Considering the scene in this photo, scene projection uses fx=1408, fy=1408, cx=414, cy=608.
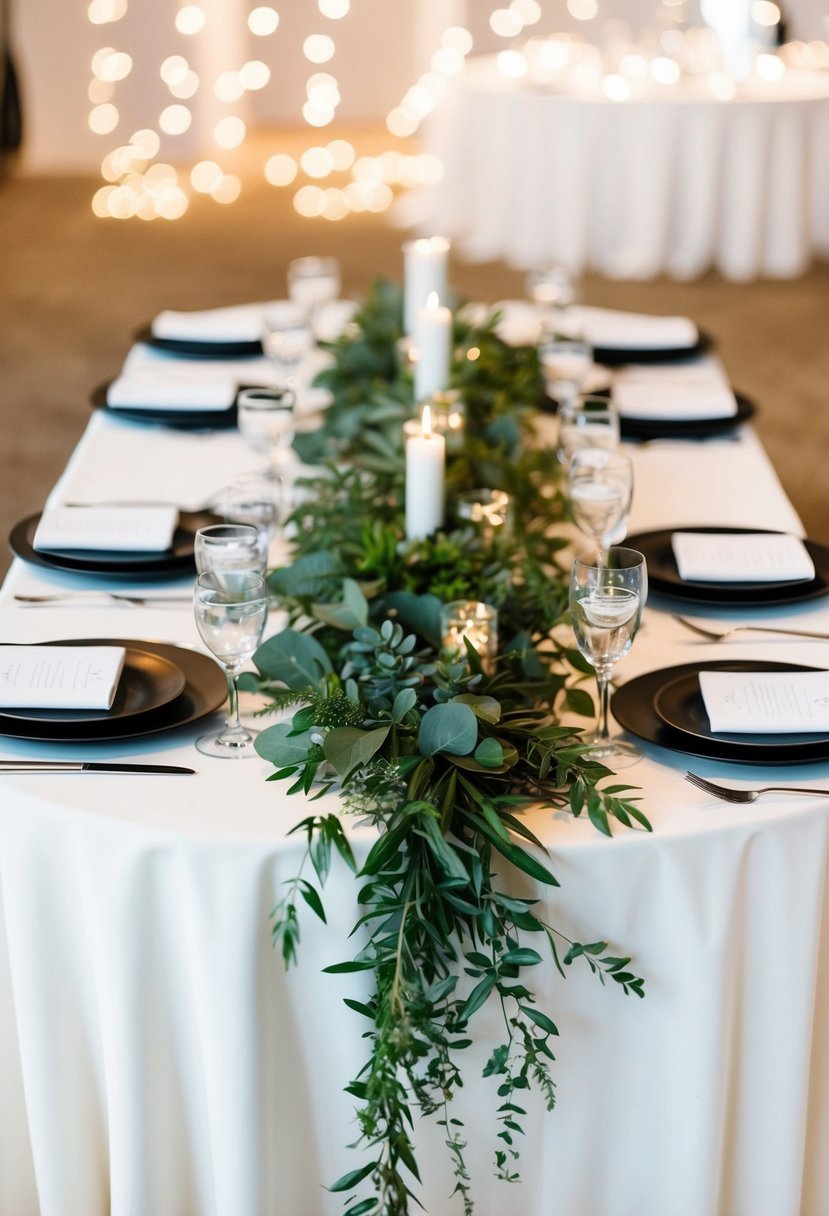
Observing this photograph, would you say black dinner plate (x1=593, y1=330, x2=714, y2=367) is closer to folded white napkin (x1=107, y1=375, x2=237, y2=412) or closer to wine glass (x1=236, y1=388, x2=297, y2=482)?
folded white napkin (x1=107, y1=375, x2=237, y2=412)

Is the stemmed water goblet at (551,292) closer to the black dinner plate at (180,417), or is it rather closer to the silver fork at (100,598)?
the black dinner plate at (180,417)

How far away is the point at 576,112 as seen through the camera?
19.9 ft

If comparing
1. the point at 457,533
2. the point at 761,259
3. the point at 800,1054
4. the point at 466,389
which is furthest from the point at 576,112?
the point at 800,1054

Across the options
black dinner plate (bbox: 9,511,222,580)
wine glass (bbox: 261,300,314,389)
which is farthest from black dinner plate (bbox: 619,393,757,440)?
black dinner plate (bbox: 9,511,222,580)

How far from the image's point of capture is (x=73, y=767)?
1.39 metres

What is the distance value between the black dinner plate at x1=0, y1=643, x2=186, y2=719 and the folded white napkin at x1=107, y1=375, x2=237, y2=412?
1.01 m

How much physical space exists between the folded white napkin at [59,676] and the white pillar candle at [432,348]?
2.76ft

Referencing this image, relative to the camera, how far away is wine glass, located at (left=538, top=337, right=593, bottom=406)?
257 centimetres

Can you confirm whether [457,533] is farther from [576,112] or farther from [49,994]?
[576,112]

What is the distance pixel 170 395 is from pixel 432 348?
1.98 feet

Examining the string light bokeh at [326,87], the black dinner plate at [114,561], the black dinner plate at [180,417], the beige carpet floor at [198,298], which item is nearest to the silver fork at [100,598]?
the black dinner plate at [114,561]

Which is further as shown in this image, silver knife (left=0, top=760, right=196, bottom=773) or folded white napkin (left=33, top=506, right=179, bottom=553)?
folded white napkin (left=33, top=506, right=179, bottom=553)

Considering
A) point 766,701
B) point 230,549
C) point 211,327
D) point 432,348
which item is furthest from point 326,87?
point 766,701

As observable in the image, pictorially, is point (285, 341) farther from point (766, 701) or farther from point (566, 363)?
point (766, 701)
